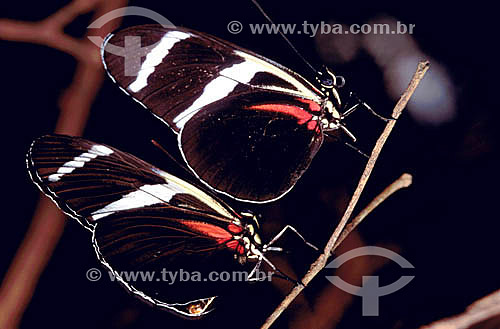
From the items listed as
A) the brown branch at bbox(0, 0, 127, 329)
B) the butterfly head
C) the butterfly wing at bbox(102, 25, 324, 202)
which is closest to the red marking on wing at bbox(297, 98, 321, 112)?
the butterfly wing at bbox(102, 25, 324, 202)

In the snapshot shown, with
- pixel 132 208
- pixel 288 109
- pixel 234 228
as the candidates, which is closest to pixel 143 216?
pixel 132 208

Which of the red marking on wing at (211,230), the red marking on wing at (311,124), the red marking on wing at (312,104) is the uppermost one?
the red marking on wing at (312,104)

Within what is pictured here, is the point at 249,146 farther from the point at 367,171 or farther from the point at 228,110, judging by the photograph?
the point at 367,171

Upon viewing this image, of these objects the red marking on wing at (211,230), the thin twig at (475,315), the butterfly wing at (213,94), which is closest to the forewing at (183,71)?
the butterfly wing at (213,94)

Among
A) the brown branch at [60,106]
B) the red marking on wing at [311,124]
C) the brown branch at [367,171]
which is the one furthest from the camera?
the brown branch at [60,106]

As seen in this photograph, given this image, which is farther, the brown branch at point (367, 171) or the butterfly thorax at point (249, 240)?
the butterfly thorax at point (249, 240)

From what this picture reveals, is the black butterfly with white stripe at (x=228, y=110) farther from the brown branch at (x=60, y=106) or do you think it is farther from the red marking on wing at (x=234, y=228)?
the brown branch at (x=60, y=106)

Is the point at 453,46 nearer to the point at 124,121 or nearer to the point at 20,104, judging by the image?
the point at 124,121
